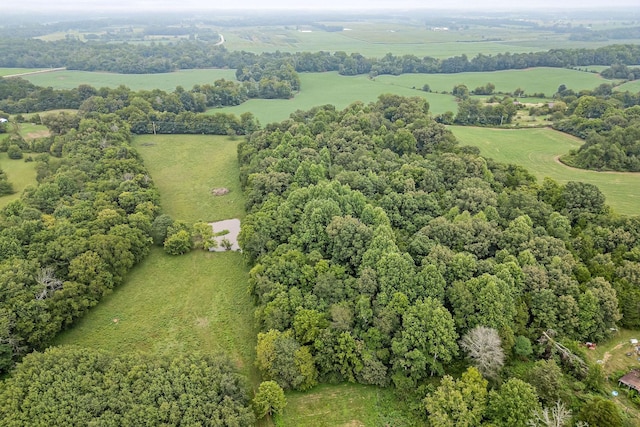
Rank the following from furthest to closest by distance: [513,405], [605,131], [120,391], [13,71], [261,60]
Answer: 1. [261,60]
2. [13,71]
3. [605,131]
4. [120,391]
5. [513,405]

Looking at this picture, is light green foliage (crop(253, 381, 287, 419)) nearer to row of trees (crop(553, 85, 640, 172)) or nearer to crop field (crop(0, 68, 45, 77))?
row of trees (crop(553, 85, 640, 172))

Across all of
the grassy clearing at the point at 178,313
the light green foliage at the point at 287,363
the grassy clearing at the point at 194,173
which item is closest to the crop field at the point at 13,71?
the grassy clearing at the point at 194,173

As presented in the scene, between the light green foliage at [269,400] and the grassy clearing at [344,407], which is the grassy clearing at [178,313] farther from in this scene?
the grassy clearing at [344,407]

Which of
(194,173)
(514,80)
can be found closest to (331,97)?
(194,173)

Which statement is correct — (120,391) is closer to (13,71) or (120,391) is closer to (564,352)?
(564,352)

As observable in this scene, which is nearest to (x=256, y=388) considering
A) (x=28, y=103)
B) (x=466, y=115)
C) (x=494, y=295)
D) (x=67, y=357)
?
(x=67, y=357)

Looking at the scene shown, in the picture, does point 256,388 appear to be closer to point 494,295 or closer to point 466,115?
point 494,295
